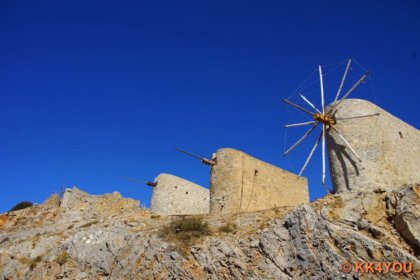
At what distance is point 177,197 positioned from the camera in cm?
2603

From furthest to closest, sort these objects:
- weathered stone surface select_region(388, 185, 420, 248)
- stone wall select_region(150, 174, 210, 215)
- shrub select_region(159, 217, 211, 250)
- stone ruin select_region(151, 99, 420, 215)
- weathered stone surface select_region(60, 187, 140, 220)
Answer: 1. stone wall select_region(150, 174, 210, 215)
2. weathered stone surface select_region(60, 187, 140, 220)
3. stone ruin select_region(151, 99, 420, 215)
4. shrub select_region(159, 217, 211, 250)
5. weathered stone surface select_region(388, 185, 420, 248)

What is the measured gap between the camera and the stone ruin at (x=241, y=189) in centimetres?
1911

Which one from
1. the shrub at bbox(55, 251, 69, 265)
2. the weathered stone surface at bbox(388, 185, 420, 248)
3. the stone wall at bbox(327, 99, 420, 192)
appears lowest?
the shrub at bbox(55, 251, 69, 265)

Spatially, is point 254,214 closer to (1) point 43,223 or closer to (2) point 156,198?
(2) point 156,198

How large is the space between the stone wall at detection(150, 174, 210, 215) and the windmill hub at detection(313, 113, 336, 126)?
489 inches

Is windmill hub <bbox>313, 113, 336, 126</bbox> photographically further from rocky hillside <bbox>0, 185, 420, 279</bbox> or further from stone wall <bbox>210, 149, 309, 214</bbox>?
stone wall <bbox>210, 149, 309, 214</bbox>

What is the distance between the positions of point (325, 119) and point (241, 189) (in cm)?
584

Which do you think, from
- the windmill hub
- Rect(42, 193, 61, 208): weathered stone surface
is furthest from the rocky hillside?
Rect(42, 193, 61, 208): weathered stone surface

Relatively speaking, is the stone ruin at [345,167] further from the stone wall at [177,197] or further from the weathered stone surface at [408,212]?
the stone wall at [177,197]

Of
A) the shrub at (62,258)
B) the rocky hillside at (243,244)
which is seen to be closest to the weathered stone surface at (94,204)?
the rocky hillside at (243,244)

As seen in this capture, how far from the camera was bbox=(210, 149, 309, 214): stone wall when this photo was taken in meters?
19.0

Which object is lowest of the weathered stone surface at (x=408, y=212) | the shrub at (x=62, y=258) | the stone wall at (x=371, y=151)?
the shrub at (x=62, y=258)

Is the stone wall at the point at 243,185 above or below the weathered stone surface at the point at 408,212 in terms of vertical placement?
above

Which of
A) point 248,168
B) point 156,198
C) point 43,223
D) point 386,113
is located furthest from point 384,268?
point 43,223
